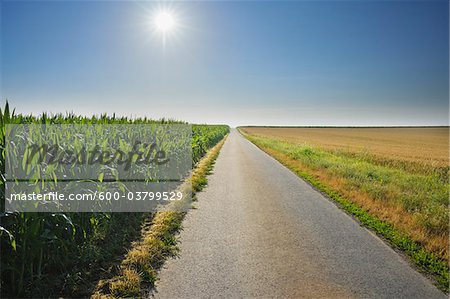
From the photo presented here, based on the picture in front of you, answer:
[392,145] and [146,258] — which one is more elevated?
[392,145]

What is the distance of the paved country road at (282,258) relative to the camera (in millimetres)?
3670

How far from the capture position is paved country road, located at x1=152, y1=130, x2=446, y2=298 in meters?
3.67

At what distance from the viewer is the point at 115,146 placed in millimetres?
6859

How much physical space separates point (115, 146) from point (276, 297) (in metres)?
5.35

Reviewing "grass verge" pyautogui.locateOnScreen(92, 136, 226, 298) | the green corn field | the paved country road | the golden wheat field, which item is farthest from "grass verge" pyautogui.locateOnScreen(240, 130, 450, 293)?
the golden wheat field

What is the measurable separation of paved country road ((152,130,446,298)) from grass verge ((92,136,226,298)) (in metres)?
0.20

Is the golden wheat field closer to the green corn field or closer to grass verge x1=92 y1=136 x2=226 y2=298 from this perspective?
grass verge x1=92 y1=136 x2=226 y2=298

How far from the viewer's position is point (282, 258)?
14.8ft

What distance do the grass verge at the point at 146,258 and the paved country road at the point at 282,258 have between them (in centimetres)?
20

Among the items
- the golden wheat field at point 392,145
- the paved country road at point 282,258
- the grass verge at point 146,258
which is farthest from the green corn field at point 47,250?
the golden wheat field at point 392,145

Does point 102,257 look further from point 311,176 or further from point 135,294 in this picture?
point 311,176

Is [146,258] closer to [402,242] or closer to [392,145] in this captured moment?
[402,242]

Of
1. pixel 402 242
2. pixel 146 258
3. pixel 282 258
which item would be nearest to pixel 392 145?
pixel 402 242

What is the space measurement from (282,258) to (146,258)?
2303 millimetres
